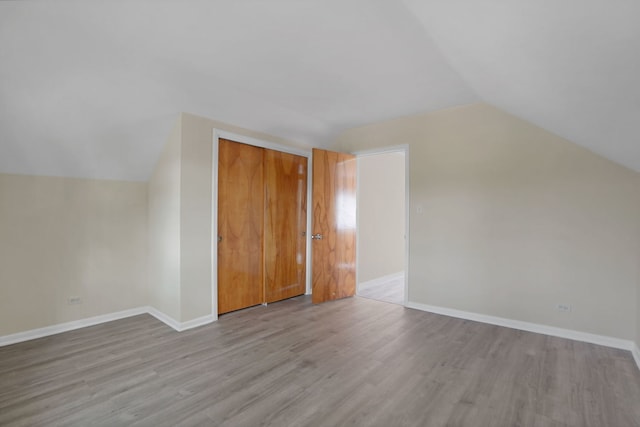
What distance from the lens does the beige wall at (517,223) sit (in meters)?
→ 2.86

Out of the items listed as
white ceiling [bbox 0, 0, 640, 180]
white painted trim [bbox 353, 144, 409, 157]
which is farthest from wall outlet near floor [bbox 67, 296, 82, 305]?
white painted trim [bbox 353, 144, 409, 157]

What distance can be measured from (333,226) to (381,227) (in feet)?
5.10

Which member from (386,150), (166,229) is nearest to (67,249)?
(166,229)

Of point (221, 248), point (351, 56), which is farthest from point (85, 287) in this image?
point (351, 56)

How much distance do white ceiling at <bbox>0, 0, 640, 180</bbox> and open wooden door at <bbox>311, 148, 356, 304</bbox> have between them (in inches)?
39.3

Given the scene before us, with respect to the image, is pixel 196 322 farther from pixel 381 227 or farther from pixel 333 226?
pixel 381 227

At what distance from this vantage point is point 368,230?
5.23 metres

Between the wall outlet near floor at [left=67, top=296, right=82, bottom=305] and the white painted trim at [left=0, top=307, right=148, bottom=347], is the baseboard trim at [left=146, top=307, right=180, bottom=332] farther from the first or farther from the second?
the wall outlet near floor at [left=67, top=296, right=82, bottom=305]

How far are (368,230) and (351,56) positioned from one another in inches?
128

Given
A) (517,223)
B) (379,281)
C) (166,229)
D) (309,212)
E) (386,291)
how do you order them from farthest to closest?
(379,281) → (386,291) → (309,212) → (166,229) → (517,223)

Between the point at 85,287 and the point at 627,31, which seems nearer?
the point at 627,31

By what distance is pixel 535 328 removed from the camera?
318 cm

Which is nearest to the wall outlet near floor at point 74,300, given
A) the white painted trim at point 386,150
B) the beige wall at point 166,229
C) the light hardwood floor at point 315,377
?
the light hardwood floor at point 315,377

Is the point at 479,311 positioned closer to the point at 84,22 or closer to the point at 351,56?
the point at 351,56
